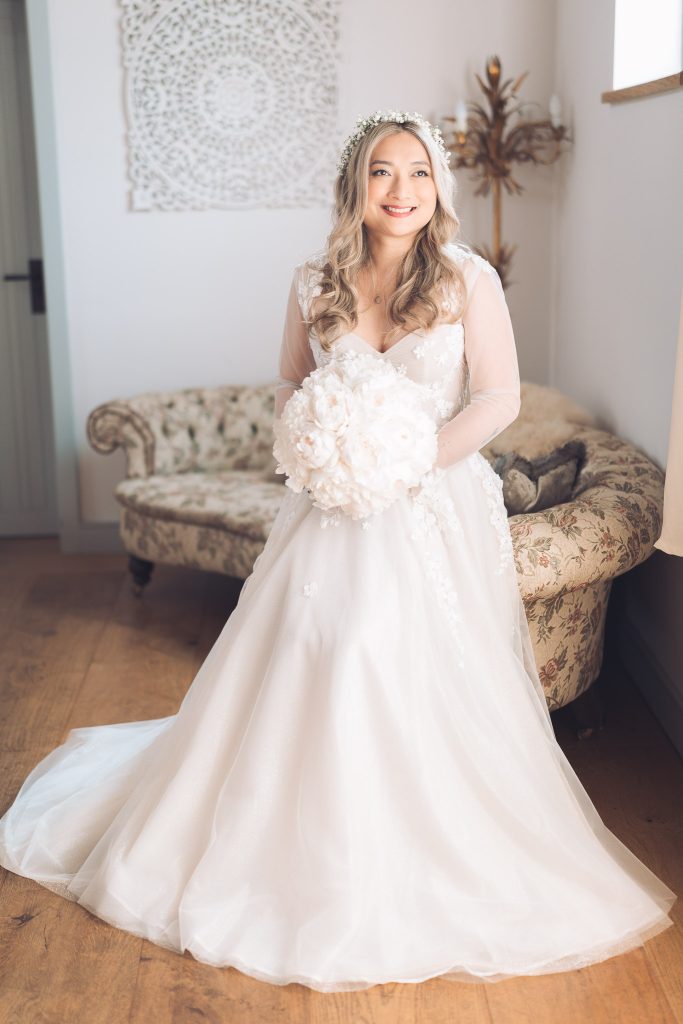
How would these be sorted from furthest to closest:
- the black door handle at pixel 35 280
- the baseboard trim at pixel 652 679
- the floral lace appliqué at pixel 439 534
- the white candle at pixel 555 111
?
the black door handle at pixel 35 280 < the white candle at pixel 555 111 < the baseboard trim at pixel 652 679 < the floral lace appliqué at pixel 439 534

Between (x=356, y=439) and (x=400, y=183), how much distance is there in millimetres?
616

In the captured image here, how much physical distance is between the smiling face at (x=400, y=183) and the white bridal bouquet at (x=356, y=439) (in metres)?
0.37

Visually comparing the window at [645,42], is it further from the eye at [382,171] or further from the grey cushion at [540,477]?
the eye at [382,171]

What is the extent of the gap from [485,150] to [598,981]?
3453 mm

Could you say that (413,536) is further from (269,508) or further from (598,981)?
(269,508)

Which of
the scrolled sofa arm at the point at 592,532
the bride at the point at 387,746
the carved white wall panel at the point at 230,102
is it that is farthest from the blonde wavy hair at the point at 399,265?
the carved white wall panel at the point at 230,102

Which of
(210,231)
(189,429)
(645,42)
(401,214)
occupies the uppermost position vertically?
(645,42)

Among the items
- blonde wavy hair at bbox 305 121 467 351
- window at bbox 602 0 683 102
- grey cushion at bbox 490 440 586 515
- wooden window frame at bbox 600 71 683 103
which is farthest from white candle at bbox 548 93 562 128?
blonde wavy hair at bbox 305 121 467 351

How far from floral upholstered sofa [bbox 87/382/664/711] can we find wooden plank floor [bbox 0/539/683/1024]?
260 mm

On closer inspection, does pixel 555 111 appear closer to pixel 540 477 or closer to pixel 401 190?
pixel 540 477

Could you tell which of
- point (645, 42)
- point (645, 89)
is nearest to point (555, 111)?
point (645, 42)

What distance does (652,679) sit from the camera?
10.7 feet

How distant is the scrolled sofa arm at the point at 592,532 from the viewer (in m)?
2.50

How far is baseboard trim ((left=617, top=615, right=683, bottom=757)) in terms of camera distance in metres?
3.01
